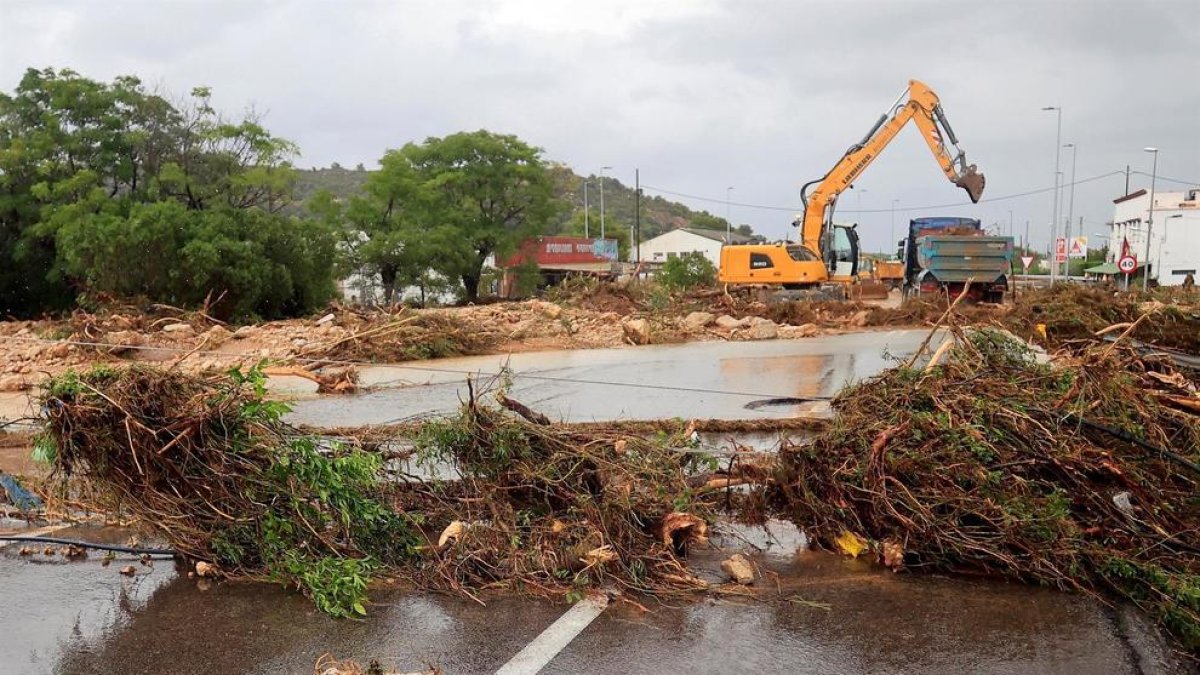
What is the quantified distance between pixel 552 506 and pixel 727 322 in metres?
17.2

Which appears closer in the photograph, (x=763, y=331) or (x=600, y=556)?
(x=600, y=556)

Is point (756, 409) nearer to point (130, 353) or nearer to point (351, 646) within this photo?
point (351, 646)

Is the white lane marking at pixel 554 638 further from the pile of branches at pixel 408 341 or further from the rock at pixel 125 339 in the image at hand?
the rock at pixel 125 339

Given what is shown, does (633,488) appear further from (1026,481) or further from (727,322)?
(727,322)

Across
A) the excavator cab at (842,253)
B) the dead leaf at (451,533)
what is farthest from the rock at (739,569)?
the excavator cab at (842,253)

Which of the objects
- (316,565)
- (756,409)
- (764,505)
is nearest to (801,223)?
(756,409)

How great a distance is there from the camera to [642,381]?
13914mm

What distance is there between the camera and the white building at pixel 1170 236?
5812cm

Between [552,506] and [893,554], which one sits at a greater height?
[552,506]

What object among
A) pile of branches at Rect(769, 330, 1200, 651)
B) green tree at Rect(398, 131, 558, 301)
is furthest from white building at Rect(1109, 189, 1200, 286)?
pile of branches at Rect(769, 330, 1200, 651)

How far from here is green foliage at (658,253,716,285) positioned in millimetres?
41134

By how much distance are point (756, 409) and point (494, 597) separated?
6438 millimetres

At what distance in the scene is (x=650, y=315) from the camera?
23.1 m

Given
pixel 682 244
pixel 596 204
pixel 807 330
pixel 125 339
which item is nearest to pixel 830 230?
pixel 807 330
